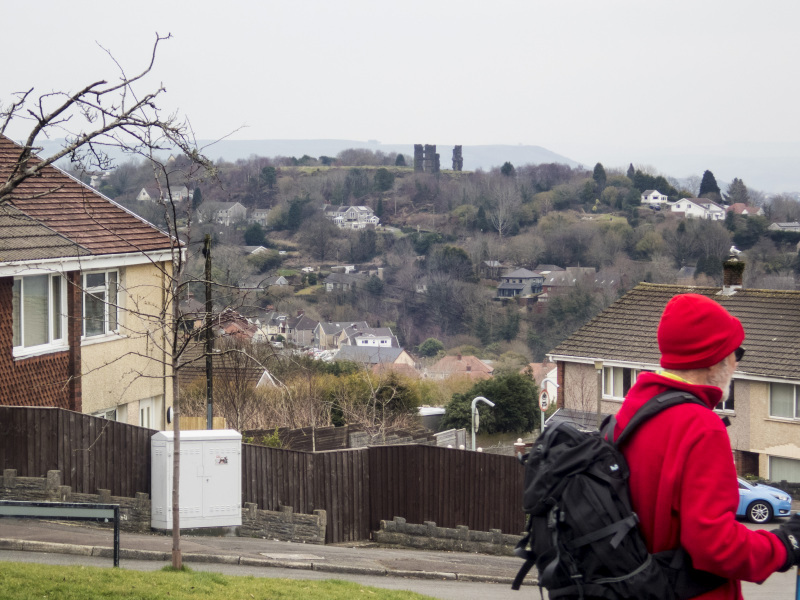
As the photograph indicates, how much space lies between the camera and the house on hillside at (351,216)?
588 feet

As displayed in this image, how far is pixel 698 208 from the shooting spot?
180 m

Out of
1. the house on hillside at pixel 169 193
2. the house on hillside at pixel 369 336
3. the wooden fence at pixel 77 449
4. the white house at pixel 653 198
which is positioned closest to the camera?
the house on hillside at pixel 169 193

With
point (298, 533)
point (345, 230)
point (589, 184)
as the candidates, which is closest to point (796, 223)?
point (589, 184)

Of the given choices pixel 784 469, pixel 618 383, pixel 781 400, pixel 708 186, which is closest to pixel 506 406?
pixel 618 383

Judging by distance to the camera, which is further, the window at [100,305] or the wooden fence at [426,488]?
the window at [100,305]

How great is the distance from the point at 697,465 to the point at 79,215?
1712 centimetres

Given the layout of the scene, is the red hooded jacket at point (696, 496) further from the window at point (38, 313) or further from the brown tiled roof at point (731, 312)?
the brown tiled roof at point (731, 312)

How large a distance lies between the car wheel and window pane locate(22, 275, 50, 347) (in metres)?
15.6

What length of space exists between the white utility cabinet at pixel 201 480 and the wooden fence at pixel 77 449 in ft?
1.74

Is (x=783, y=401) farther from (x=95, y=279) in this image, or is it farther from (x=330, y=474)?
(x=95, y=279)

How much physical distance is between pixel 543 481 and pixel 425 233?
164 metres

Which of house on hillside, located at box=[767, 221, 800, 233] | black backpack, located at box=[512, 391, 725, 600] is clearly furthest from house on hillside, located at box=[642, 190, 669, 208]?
black backpack, located at box=[512, 391, 725, 600]

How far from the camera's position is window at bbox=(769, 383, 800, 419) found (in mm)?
29922

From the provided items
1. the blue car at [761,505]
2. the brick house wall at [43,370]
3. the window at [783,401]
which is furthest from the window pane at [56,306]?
the window at [783,401]
